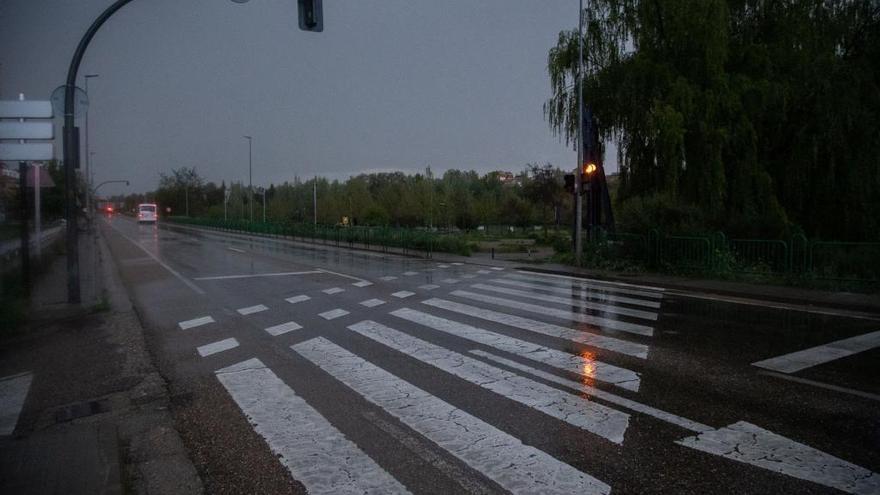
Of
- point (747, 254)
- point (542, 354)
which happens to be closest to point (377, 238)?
point (747, 254)

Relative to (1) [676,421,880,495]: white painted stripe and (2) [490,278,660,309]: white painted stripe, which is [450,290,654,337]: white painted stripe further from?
(1) [676,421,880,495]: white painted stripe

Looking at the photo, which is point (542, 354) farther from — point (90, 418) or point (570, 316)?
point (90, 418)

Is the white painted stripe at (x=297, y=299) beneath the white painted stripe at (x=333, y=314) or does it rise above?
above

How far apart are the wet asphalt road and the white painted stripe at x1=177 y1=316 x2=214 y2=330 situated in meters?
0.05

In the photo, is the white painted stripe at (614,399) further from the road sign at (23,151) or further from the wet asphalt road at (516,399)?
the road sign at (23,151)

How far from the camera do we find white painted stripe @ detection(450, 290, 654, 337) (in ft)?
29.3

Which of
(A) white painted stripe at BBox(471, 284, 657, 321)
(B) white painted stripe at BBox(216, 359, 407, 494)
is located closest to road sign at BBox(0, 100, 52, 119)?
(B) white painted stripe at BBox(216, 359, 407, 494)

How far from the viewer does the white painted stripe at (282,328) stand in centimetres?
868

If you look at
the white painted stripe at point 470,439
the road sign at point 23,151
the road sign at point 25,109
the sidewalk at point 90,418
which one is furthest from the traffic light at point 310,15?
the white painted stripe at point 470,439

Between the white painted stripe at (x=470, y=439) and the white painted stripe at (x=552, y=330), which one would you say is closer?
the white painted stripe at (x=470, y=439)

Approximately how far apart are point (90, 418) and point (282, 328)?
13.1ft

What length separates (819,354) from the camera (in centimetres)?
728

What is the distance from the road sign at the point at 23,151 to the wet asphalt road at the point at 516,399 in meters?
3.23

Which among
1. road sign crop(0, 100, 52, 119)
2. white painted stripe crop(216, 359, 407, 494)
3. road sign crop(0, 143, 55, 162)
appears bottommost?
white painted stripe crop(216, 359, 407, 494)
